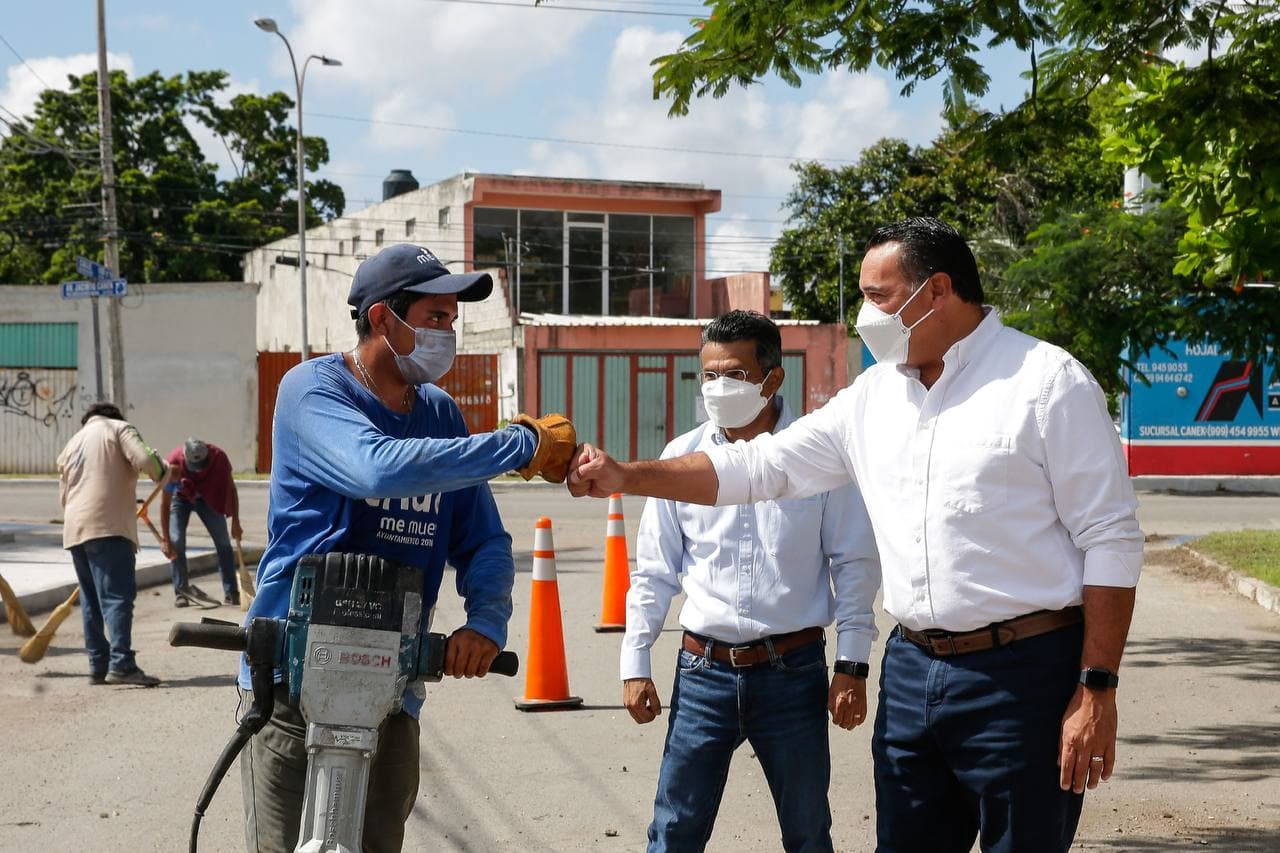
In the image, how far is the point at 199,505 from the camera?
1241 cm

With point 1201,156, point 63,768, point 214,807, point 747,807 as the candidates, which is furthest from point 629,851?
point 1201,156

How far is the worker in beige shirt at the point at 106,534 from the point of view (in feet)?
28.8

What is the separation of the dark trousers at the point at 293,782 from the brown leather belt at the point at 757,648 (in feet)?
3.11

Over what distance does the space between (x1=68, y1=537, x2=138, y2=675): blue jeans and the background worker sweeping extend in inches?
120

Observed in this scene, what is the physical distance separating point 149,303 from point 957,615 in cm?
3111

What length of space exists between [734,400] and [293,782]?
1.63 meters

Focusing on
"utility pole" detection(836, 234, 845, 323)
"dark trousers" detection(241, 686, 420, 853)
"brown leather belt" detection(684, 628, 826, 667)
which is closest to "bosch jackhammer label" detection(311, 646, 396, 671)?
"dark trousers" detection(241, 686, 420, 853)

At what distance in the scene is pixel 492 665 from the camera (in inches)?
123

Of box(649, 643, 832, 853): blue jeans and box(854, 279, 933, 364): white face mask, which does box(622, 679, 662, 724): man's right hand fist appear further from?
box(854, 279, 933, 364): white face mask

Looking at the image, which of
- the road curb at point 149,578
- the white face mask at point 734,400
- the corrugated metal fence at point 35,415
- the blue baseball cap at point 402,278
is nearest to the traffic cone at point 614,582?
the road curb at point 149,578

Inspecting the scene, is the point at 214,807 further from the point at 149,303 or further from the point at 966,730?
the point at 149,303

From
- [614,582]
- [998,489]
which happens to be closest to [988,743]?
[998,489]

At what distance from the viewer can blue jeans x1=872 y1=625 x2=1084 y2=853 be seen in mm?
3098

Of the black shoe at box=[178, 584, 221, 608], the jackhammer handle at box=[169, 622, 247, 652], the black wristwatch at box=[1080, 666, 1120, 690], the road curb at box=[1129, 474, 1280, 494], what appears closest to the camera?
the jackhammer handle at box=[169, 622, 247, 652]
